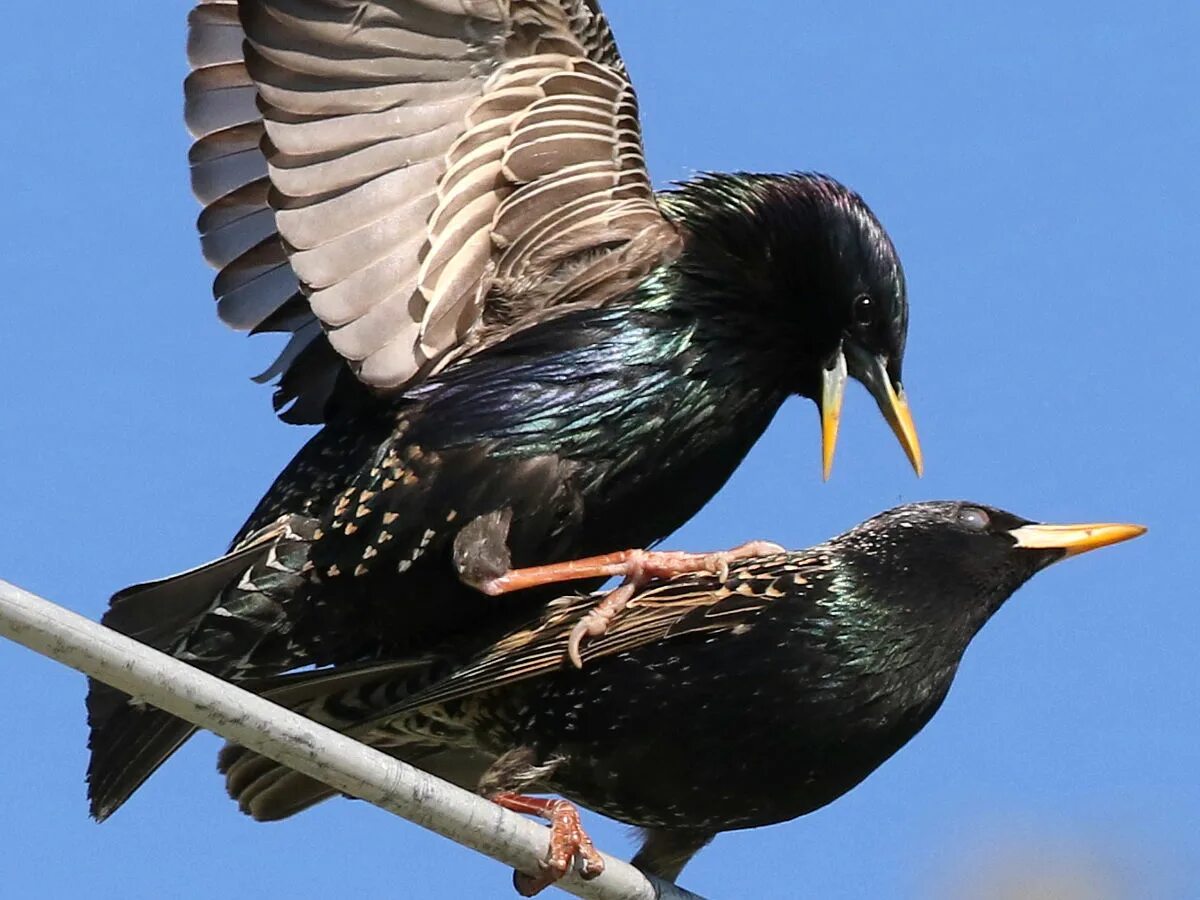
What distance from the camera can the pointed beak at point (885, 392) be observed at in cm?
631

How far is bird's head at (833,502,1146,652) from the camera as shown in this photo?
6.05m

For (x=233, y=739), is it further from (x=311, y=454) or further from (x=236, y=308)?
(x=236, y=308)

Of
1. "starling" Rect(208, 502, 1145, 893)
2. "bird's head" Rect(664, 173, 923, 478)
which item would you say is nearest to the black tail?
"starling" Rect(208, 502, 1145, 893)

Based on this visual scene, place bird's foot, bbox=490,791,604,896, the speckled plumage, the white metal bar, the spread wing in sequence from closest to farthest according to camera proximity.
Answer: the white metal bar, bird's foot, bbox=490,791,604,896, the speckled plumage, the spread wing

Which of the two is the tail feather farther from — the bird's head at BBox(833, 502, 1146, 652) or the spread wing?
the bird's head at BBox(833, 502, 1146, 652)

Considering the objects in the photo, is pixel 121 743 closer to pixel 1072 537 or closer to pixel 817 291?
pixel 817 291

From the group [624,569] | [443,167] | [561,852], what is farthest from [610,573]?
[443,167]

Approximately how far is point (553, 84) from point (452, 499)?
1021 mm

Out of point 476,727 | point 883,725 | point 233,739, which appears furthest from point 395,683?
point 233,739

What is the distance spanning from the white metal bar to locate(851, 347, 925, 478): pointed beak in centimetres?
146

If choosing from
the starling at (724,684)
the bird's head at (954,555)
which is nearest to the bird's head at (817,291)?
the bird's head at (954,555)

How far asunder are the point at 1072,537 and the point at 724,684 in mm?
925

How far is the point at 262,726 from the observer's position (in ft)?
14.8

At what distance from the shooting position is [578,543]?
6219 mm
